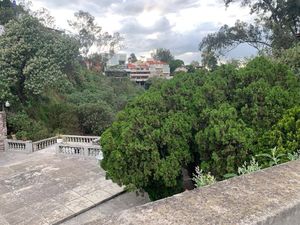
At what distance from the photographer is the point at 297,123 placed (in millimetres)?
5762

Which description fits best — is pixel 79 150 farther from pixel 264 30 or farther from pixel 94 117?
pixel 264 30

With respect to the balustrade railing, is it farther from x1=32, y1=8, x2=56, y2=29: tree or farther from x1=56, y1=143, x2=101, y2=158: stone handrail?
x1=32, y1=8, x2=56, y2=29: tree

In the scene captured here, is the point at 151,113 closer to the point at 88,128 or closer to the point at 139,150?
the point at 139,150

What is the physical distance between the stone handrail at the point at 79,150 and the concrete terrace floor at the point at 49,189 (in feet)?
0.95

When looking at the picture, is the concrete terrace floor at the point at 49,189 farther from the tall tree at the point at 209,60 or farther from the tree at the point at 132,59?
the tree at the point at 132,59

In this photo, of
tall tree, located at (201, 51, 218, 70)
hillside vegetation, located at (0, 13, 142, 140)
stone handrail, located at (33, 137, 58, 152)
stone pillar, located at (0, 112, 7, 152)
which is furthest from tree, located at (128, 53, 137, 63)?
stone handrail, located at (33, 137, 58, 152)

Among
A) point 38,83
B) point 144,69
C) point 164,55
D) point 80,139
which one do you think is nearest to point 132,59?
point 164,55

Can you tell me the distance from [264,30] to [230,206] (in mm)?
14323

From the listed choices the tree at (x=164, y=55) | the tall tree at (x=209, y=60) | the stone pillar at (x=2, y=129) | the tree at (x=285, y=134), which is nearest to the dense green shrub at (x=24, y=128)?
the stone pillar at (x=2, y=129)

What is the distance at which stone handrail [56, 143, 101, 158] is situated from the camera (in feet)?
38.3

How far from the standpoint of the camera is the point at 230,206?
1.34 metres

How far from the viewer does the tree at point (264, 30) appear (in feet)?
42.5

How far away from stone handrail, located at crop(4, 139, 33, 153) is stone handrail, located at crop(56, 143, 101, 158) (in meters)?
1.78

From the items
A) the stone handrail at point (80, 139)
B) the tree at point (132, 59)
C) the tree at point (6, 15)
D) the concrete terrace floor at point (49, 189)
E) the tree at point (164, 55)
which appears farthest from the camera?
the tree at point (132, 59)
